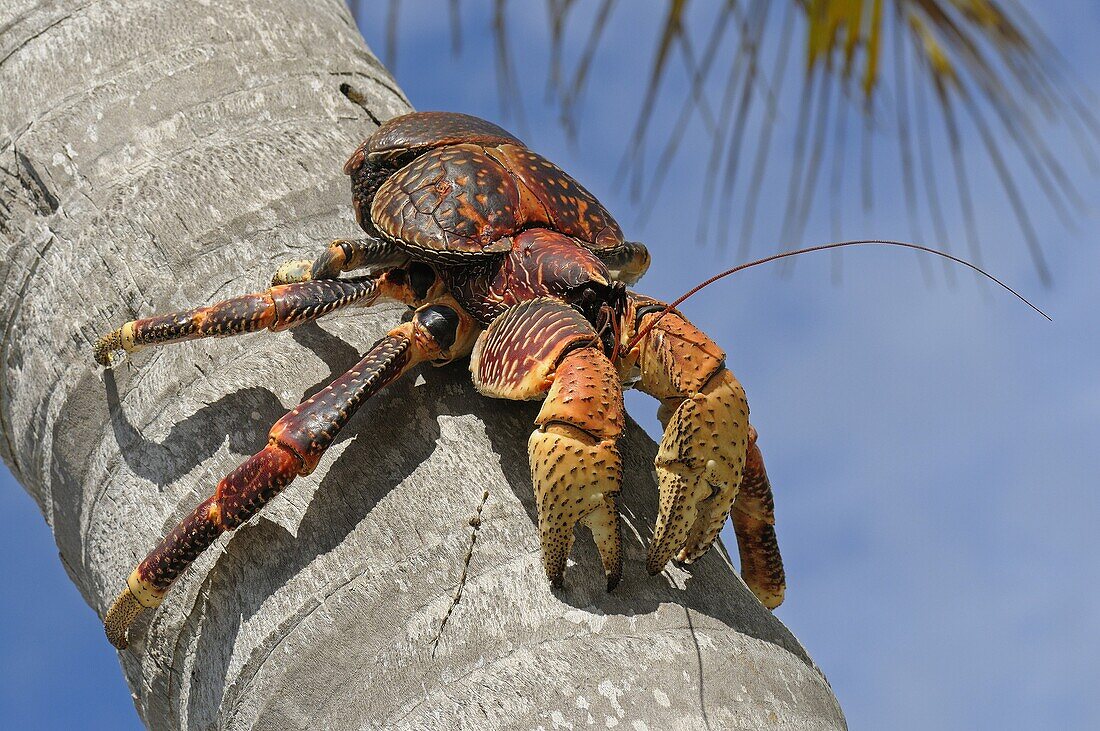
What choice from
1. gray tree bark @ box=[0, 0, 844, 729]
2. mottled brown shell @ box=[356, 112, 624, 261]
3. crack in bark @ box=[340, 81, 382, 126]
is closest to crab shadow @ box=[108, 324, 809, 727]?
gray tree bark @ box=[0, 0, 844, 729]

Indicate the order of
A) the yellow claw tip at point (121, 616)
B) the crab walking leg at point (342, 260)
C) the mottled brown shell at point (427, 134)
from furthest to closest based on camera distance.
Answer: the mottled brown shell at point (427, 134)
the crab walking leg at point (342, 260)
the yellow claw tip at point (121, 616)

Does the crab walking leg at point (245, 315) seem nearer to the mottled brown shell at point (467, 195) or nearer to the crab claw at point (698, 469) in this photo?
the mottled brown shell at point (467, 195)

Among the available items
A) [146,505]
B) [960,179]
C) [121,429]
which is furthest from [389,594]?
[960,179]

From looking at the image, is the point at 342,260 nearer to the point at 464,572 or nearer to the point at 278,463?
the point at 278,463

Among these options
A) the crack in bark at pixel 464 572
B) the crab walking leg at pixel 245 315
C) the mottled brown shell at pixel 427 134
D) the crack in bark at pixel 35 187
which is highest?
the crack in bark at pixel 35 187

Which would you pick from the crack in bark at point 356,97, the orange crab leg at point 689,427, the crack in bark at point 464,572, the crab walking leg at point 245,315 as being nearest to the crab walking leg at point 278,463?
the crab walking leg at point 245,315

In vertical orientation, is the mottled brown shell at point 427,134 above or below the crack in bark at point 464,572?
above

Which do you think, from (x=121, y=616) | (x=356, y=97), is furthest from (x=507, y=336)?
(x=356, y=97)
